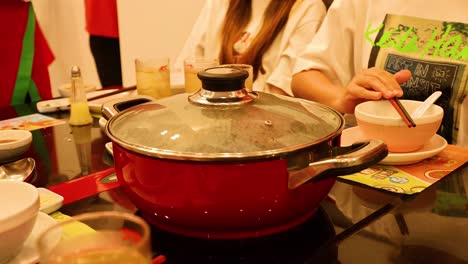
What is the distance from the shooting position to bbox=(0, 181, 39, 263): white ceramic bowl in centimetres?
53

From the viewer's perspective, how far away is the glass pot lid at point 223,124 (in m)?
0.57

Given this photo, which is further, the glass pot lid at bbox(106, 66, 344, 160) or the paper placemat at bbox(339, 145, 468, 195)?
the paper placemat at bbox(339, 145, 468, 195)

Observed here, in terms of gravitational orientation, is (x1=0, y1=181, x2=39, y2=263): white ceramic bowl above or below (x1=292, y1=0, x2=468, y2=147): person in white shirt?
below

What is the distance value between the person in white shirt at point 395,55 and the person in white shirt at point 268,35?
275 millimetres

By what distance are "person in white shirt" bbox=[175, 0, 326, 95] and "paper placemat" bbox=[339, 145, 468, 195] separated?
871 millimetres

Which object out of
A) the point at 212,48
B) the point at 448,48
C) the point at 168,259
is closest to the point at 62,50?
the point at 212,48

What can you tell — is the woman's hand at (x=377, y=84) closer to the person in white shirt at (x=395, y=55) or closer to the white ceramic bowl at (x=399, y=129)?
the person in white shirt at (x=395, y=55)

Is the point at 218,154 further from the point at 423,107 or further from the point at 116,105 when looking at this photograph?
the point at 423,107

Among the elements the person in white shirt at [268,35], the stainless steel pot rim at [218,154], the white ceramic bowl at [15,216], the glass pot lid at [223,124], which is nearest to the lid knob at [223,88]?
the glass pot lid at [223,124]

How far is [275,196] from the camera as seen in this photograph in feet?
1.92

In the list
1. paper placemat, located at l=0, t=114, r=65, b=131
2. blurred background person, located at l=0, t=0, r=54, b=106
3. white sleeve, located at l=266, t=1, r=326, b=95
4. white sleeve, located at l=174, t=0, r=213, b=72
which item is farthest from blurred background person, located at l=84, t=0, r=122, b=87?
paper placemat, located at l=0, t=114, r=65, b=131

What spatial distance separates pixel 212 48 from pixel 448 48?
3.27ft

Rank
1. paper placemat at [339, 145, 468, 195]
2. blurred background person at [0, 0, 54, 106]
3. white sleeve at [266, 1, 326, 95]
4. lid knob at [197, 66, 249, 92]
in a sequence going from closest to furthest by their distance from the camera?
lid knob at [197, 66, 249, 92], paper placemat at [339, 145, 468, 195], white sleeve at [266, 1, 326, 95], blurred background person at [0, 0, 54, 106]

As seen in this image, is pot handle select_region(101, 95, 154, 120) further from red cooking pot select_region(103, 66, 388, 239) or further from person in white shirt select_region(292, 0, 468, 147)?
person in white shirt select_region(292, 0, 468, 147)
